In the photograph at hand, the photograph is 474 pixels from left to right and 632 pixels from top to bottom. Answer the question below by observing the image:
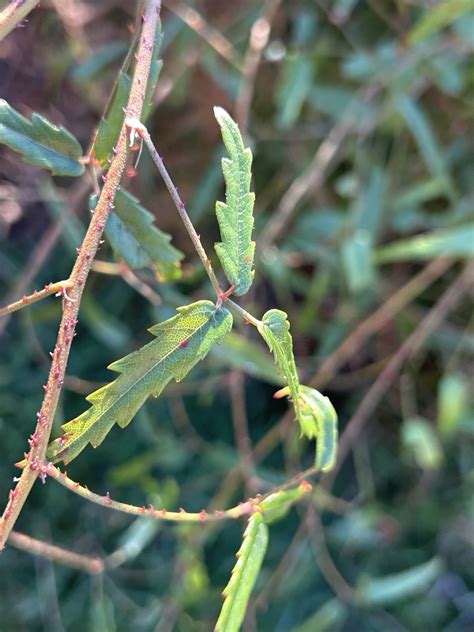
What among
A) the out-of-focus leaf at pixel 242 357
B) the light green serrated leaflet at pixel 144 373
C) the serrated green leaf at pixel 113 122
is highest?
the serrated green leaf at pixel 113 122

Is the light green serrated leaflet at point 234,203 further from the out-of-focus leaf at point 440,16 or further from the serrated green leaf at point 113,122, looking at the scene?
the out-of-focus leaf at point 440,16

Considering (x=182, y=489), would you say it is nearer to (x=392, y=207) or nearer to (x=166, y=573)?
(x=166, y=573)

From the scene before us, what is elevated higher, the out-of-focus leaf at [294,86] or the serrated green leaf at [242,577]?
the out-of-focus leaf at [294,86]

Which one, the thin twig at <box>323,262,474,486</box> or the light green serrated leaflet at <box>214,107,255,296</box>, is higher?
the thin twig at <box>323,262,474,486</box>

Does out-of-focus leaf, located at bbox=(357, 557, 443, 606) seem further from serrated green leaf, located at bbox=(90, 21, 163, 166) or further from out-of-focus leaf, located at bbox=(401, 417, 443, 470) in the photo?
serrated green leaf, located at bbox=(90, 21, 163, 166)

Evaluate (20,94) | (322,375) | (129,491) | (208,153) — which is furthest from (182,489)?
(20,94)

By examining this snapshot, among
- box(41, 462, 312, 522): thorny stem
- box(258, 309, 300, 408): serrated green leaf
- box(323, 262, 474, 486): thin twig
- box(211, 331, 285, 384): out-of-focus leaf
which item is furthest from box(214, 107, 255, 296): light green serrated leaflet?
box(323, 262, 474, 486): thin twig

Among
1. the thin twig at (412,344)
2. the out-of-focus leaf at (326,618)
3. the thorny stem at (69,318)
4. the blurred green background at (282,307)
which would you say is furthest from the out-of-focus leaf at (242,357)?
the thorny stem at (69,318)
